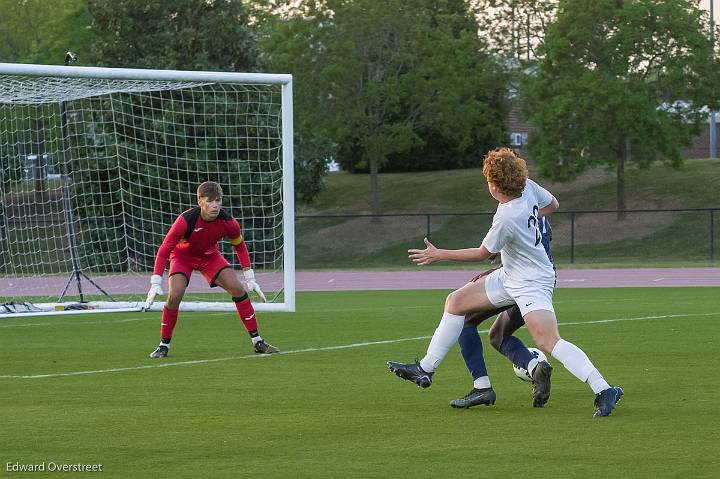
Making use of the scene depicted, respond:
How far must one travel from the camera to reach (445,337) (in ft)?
30.7

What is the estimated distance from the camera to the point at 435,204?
48844 mm

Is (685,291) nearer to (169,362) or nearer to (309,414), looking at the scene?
(169,362)

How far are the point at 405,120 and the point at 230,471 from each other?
42115 mm

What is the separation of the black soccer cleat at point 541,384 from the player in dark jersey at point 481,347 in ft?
0.42

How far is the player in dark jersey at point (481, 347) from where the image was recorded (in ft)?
30.9

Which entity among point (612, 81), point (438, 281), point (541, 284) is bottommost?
point (438, 281)

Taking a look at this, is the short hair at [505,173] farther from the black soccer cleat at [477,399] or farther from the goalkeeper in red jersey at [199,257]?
the goalkeeper in red jersey at [199,257]

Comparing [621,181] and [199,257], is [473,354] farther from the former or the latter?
[621,181]

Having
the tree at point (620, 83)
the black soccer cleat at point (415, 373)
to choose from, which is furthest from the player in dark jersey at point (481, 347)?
the tree at point (620, 83)

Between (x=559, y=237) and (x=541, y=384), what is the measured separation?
110ft

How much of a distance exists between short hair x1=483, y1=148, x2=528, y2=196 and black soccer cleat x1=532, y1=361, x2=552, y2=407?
132cm

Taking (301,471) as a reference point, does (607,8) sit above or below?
above

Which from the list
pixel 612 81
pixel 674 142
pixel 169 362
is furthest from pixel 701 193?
pixel 169 362

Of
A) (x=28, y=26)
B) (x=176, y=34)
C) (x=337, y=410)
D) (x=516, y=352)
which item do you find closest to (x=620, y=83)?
(x=176, y=34)
